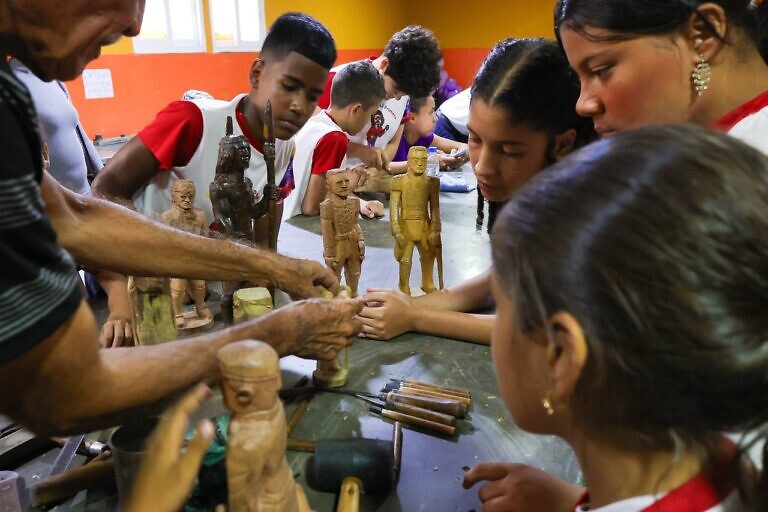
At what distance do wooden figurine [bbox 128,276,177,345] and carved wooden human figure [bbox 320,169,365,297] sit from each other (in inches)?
22.6

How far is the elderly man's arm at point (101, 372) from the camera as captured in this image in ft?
2.72

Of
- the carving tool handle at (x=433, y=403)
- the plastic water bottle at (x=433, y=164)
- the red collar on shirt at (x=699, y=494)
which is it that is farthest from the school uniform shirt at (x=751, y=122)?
the plastic water bottle at (x=433, y=164)

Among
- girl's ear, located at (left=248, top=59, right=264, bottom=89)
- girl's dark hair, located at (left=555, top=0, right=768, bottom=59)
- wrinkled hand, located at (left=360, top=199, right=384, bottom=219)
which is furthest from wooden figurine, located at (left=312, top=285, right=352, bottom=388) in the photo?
wrinkled hand, located at (left=360, top=199, right=384, bottom=219)

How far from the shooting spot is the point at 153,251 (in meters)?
1.52

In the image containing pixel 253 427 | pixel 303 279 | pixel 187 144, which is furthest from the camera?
pixel 187 144

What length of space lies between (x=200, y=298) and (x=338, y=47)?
583cm

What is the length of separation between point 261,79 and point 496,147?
1.03m

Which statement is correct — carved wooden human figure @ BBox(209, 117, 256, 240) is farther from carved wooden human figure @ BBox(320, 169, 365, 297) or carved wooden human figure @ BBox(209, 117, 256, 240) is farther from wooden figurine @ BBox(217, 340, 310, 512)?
wooden figurine @ BBox(217, 340, 310, 512)

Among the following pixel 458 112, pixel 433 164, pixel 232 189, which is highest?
pixel 232 189

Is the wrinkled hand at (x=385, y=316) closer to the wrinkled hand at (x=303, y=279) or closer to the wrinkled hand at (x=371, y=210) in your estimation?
the wrinkled hand at (x=303, y=279)

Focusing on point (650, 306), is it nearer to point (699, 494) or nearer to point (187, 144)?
→ point (699, 494)

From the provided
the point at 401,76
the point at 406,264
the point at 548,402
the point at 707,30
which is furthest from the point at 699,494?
the point at 401,76

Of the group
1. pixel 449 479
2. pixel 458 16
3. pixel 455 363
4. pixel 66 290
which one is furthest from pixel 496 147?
pixel 458 16

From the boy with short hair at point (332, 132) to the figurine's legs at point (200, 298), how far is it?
1.15m
